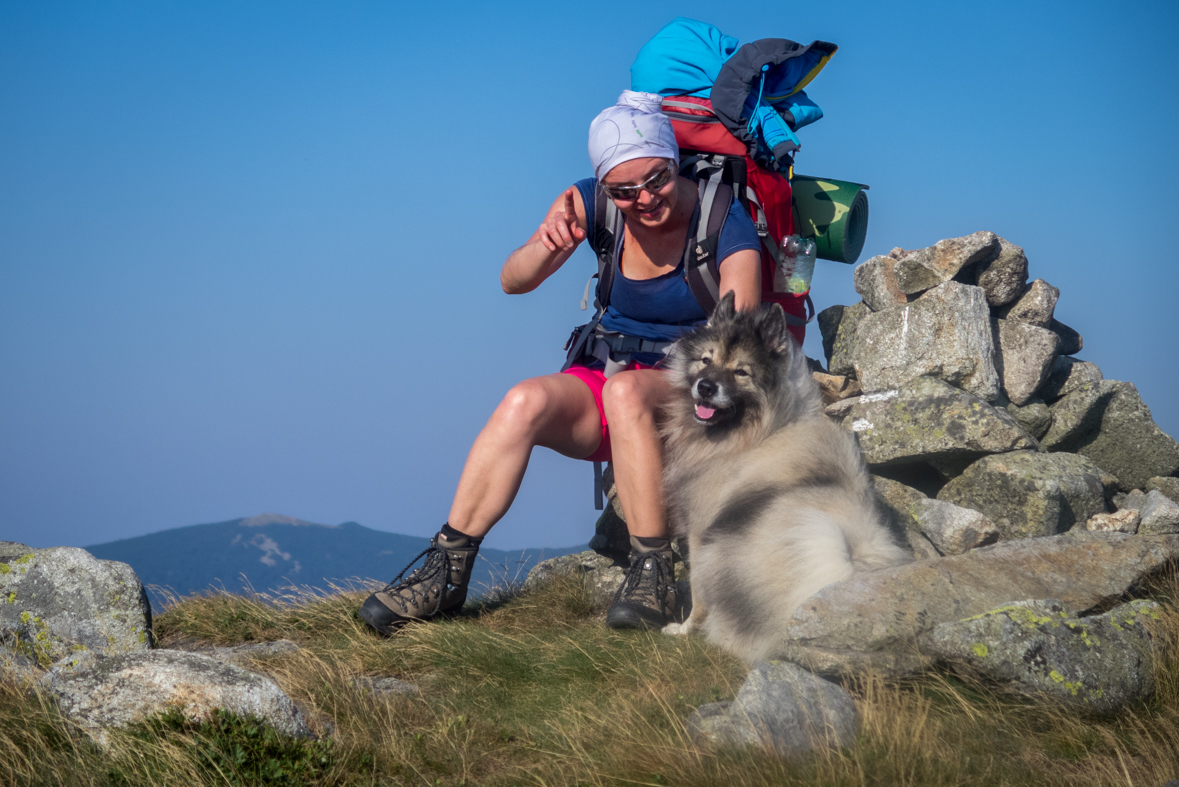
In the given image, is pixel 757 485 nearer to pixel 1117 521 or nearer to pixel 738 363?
pixel 738 363

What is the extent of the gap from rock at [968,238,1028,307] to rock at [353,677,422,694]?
19.5 ft

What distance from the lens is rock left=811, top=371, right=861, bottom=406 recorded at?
23.7ft

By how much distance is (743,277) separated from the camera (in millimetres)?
4645

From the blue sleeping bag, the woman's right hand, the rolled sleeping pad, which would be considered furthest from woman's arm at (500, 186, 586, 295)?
the rolled sleeping pad

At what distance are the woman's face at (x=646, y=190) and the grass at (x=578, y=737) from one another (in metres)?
2.47

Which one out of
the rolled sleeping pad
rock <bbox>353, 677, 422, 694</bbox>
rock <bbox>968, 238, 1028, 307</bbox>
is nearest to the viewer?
rock <bbox>353, 677, 422, 694</bbox>

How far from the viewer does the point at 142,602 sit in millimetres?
4395

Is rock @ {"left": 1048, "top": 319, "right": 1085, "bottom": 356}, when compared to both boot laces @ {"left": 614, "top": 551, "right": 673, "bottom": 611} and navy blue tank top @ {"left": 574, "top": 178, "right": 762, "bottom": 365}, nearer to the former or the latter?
navy blue tank top @ {"left": 574, "top": 178, "right": 762, "bottom": 365}

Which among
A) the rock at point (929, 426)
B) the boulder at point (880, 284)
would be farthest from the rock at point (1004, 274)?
the rock at point (929, 426)

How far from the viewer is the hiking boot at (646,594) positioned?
15.1ft

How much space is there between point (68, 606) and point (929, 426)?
5829 millimetres

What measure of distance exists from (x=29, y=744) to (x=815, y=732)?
2.80 m

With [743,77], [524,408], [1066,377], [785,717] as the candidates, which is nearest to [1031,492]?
[1066,377]

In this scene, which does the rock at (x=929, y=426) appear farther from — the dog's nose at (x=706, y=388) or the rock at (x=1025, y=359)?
the dog's nose at (x=706, y=388)
